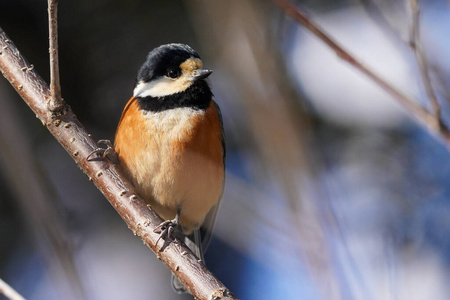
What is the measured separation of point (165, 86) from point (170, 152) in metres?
0.38

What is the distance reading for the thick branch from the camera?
2332mm

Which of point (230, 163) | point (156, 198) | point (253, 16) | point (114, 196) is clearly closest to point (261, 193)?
point (114, 196)

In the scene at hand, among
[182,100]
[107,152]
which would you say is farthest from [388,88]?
[182,100]

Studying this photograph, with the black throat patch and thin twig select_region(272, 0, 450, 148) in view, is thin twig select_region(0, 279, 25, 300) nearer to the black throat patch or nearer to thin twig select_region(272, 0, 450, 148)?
thin twig select_region(272, 0, 450, 148)

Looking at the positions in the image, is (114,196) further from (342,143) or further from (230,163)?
(342,143)

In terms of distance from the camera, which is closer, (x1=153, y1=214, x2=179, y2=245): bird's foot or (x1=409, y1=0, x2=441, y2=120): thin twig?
(x1=409, y1=0, x2=441, y2=120): thin twig

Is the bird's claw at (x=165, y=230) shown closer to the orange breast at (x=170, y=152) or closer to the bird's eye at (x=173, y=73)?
the orange breast at (x=170, y=152)

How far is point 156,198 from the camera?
10.6ft

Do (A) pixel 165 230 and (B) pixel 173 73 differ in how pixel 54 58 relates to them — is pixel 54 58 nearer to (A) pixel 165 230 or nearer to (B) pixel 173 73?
(A) pixel 165 230

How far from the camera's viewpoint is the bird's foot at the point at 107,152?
94.4 inches

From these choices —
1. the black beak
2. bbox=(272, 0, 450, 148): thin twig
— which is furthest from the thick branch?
bbox=(272, 0, 450, 148): thin twig

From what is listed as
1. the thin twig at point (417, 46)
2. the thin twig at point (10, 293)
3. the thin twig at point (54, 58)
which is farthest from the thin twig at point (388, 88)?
the thin twig at point (10, 293)

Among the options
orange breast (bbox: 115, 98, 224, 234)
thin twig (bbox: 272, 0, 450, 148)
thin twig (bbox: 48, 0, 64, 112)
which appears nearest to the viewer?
thin twig (bbox: 272, 0, 450, 148)

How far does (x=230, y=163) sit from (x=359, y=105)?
136 cm
